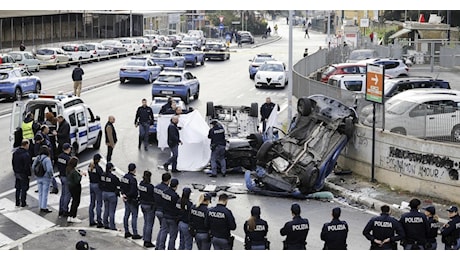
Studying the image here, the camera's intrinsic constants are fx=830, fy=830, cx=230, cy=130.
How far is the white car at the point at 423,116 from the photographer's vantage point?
18.8 meters

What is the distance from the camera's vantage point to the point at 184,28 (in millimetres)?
109000

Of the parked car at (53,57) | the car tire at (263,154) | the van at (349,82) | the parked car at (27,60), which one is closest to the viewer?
the car tire at (263,154)

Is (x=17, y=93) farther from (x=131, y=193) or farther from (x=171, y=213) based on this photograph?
(x=171, y=213)

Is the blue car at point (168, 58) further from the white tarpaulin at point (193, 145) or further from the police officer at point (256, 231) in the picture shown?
the police officer at point (256, 231)

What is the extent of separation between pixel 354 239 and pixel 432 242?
9.02 feet

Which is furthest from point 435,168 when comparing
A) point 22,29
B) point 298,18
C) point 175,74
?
point 298,18

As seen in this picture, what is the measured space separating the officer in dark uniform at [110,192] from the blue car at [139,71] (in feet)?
84.8

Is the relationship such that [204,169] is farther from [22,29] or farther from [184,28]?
[184,28]

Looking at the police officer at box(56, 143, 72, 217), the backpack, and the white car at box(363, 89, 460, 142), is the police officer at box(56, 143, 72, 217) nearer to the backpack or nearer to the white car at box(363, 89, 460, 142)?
the backpack

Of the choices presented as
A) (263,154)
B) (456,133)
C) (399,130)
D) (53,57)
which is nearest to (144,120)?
(263,154)

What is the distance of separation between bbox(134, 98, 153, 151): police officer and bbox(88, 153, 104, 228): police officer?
798 cm

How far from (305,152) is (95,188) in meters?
5.46

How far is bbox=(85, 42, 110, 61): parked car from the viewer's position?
56.2 metres

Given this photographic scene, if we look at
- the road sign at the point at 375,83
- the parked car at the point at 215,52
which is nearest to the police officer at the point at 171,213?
the road sign at the point at 375,83
